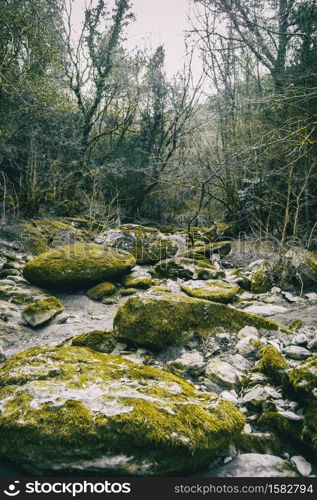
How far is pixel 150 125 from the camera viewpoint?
1458cm

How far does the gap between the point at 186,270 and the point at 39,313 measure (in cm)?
319

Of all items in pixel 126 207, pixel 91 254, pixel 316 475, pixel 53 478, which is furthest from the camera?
pixel 126 207

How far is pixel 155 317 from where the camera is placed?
11.1 feet

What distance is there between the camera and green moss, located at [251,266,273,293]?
575 cm

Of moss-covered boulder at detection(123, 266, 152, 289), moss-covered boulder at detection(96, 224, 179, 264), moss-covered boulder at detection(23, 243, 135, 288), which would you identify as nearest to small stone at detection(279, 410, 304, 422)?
moss-covered boulder at detection(123, 266, 152, 289)

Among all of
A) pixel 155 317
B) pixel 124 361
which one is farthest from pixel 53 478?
pixel 155 317

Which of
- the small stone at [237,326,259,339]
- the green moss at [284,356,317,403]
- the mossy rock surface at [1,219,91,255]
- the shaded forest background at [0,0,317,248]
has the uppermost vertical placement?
the shaded forest background at [0,0,317,248]

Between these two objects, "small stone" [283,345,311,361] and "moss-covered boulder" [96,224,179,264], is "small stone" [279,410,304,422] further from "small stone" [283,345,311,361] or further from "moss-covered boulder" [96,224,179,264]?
"moss-covered boulder" [96,224,179,264]

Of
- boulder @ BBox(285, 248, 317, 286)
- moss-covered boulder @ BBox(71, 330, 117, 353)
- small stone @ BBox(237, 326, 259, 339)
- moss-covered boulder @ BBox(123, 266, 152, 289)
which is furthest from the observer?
moss-covered boulder @ BBox(123, 266, 152, 289)

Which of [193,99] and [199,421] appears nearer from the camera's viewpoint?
[199,421]

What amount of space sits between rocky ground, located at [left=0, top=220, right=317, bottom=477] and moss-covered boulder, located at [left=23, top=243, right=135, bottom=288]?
21mm

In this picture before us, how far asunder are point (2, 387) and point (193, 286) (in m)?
3.80

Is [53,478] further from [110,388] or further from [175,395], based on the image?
[175,395]

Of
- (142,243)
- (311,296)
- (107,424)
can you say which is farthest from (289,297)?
(107,424)
